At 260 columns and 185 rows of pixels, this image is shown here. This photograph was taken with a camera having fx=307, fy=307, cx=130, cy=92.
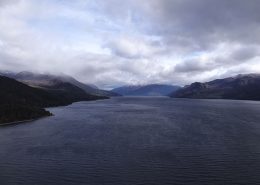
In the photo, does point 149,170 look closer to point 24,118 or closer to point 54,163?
point 54,163

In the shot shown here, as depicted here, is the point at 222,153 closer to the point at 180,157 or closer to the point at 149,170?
the point at 180,157

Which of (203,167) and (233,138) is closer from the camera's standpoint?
(203,167)

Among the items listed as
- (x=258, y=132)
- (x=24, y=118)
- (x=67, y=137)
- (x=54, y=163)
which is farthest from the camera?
(x=24, y=118)

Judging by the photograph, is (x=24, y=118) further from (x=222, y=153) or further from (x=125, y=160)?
(x=222, y=153)

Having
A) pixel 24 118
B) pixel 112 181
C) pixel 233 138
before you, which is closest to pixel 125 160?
pixel 112 181

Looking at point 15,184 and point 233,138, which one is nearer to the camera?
point 15,184

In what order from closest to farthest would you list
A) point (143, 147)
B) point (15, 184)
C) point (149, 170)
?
point (15, 184) → point (149, 170) → point (143, 147)

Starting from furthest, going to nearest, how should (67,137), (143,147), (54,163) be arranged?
1. (67,137)
2. (143,147)
3. (54,163)

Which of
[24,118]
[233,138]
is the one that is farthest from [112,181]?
[24,118]

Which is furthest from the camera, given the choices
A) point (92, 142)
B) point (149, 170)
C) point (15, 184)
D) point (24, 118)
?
point (24, 118)
